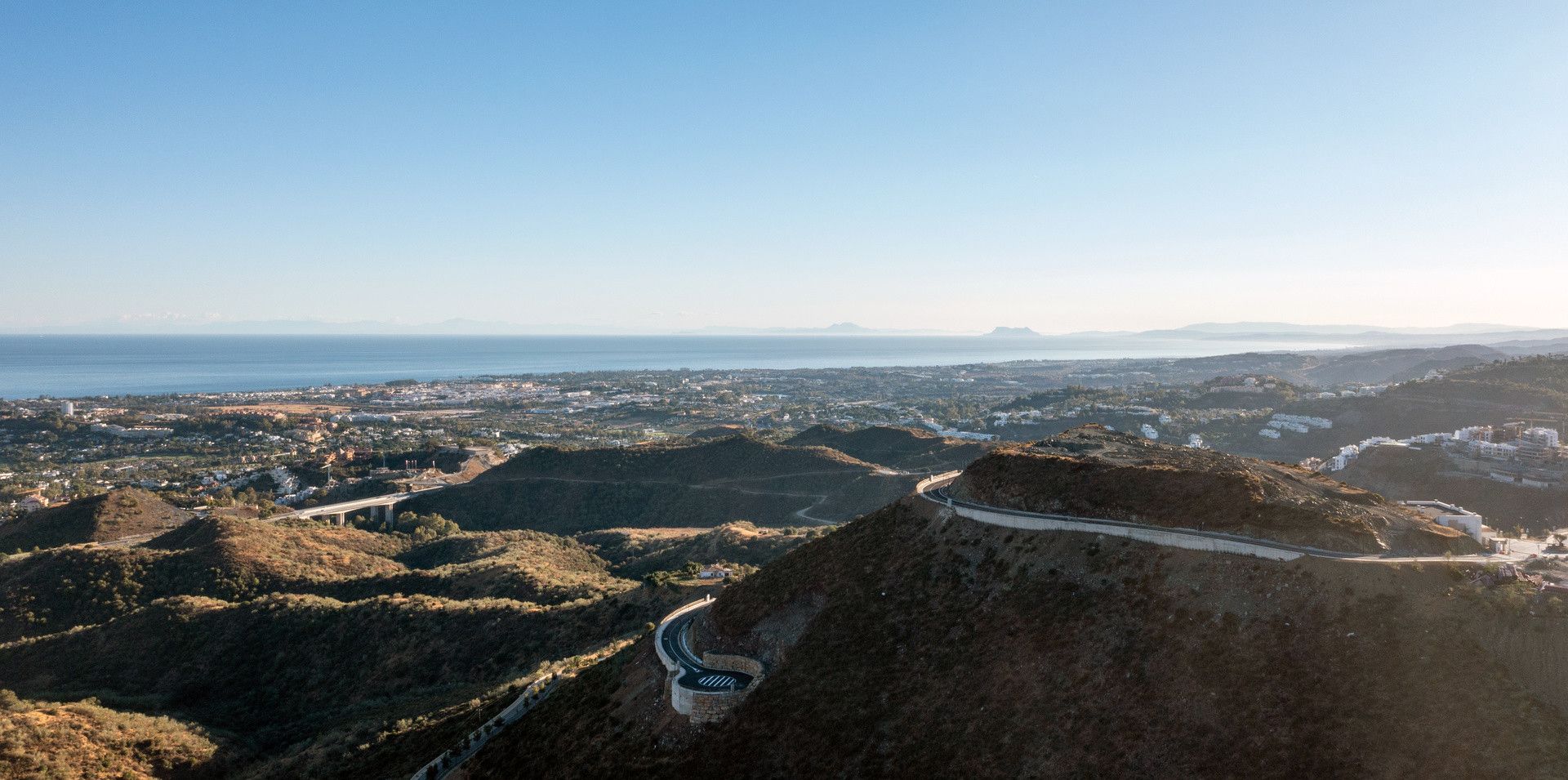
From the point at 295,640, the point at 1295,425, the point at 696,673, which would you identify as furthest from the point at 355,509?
the point at 1295,425

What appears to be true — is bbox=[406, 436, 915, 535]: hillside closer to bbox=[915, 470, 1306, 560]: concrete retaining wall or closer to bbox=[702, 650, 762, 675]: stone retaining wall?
bbox=[915, 470, 1306, 560]: concrete retaining wall

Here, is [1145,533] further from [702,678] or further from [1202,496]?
[702,678]

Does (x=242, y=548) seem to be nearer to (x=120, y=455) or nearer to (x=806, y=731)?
(x=806, y=731)

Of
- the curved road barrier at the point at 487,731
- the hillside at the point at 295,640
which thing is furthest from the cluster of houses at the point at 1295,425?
the curved road barrier at the point at 487,731

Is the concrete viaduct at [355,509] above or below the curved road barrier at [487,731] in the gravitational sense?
below

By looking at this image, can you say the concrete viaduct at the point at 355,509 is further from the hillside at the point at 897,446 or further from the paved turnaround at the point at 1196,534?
the paved turnaround at the point at 1196,534

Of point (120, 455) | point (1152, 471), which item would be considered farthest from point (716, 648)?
point (120, 455)
